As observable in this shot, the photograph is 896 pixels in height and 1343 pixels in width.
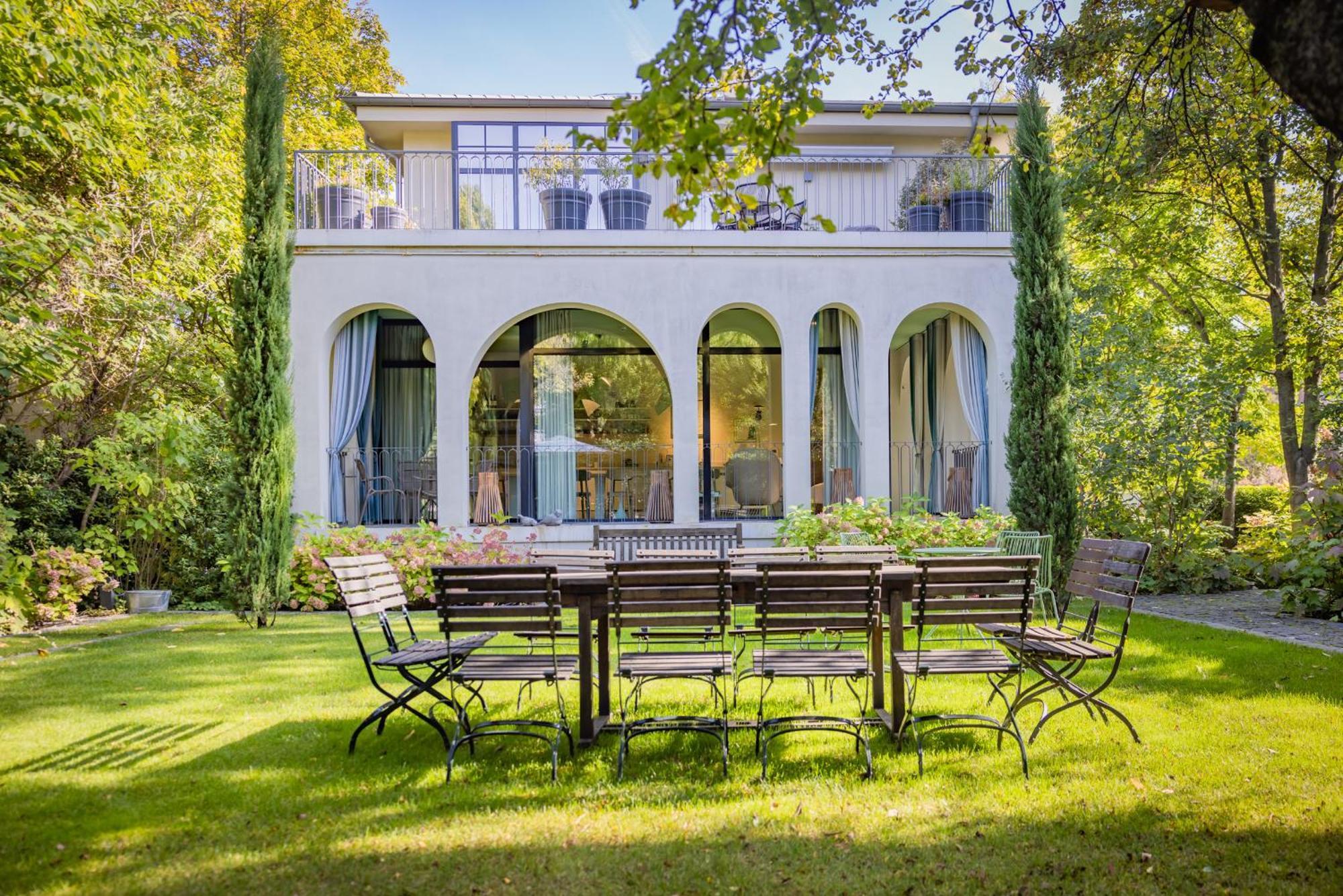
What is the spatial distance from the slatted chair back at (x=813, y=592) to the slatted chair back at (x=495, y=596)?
0.98 metres

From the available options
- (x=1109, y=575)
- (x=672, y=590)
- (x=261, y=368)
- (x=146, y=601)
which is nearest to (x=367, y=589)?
(x=672, y=590)

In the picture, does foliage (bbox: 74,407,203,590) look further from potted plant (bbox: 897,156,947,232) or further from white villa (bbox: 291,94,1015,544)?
potted plant (bbox: 897,156,947,232)

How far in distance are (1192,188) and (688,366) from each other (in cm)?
740

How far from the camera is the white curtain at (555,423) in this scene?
11172 mm

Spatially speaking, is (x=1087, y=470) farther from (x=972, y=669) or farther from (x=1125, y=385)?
(x=972, y=669)

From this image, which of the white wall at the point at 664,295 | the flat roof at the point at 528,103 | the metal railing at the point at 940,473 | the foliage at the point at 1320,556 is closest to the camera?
the foliage at the point at 1320,556

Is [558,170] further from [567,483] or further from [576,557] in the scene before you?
[576,557]

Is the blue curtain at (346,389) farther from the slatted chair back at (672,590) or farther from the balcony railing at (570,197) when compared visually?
the slatted chair back at (672,590)

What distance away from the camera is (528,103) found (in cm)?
1430

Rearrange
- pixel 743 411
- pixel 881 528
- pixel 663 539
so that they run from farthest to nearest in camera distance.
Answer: pixel 743 411 → pixel 881 528 → pixel 663 539

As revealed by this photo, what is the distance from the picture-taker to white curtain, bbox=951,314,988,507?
1109 centimetres

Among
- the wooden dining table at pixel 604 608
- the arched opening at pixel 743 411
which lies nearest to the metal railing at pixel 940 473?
the arched opening at pixel 743 411

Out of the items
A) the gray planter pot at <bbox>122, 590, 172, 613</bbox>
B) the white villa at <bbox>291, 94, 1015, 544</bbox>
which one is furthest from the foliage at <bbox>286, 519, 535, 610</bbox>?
the gray planter pot at <bbox>122, 590, 172, 613</bbox>

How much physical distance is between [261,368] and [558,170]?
488 centimetres
